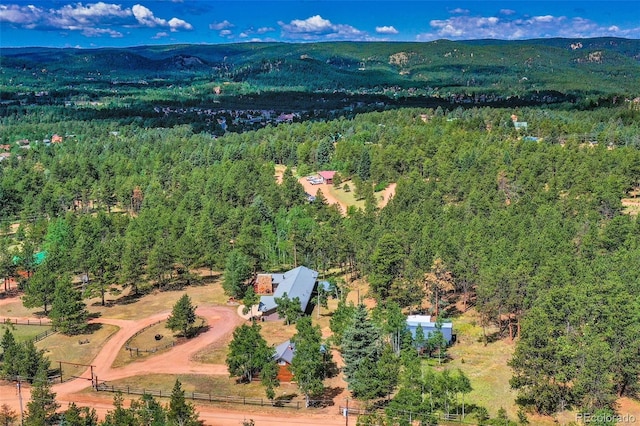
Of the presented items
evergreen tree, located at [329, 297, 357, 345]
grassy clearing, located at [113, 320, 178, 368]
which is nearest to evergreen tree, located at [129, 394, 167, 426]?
grassy clearing, located at [113, 320, 178, 368]

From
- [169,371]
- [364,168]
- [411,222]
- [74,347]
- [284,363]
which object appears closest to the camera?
[284,363]

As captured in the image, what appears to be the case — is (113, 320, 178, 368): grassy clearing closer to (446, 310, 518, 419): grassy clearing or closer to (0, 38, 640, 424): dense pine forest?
(0, 38, 640, 424): dense pine forest

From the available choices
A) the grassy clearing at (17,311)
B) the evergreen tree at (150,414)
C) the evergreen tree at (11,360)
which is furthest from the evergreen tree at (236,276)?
the evergreen tree at (150,414)

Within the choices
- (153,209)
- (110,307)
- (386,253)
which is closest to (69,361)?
(110,307)

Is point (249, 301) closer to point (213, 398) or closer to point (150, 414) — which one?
point (213, 398)

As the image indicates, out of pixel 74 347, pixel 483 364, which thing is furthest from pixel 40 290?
pixel 483 364

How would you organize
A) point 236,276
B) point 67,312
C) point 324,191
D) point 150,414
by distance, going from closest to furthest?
point 150,414 < point 67,312 < point 236,276 < point 324,191

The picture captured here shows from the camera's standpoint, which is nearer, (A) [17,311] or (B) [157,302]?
(A) [17,311]
